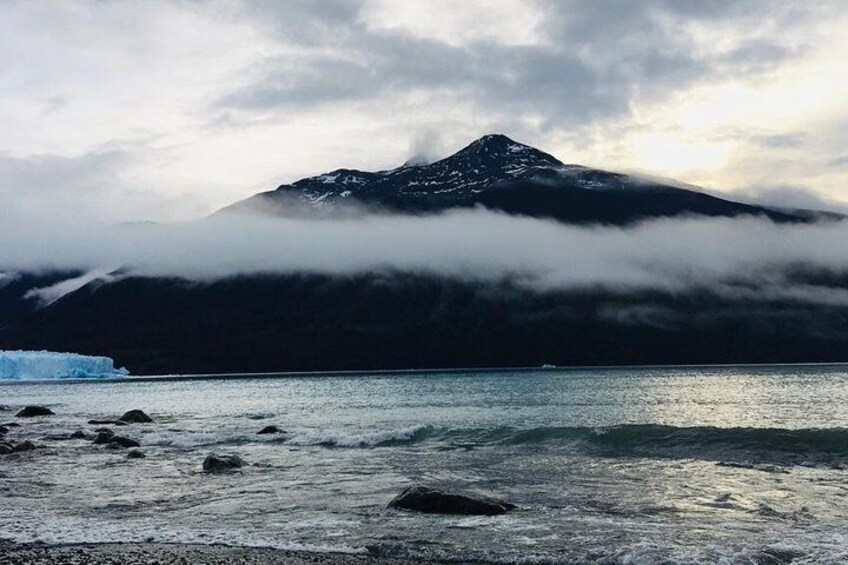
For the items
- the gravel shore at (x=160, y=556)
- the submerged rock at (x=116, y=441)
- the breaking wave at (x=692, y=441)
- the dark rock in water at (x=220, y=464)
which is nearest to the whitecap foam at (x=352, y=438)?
the breaking wave at (x=692, y=441)

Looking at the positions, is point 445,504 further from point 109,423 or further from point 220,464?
point 109,423

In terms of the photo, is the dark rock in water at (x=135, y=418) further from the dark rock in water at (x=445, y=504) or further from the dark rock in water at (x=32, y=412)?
the dark rock in water at (x=445, y=504)

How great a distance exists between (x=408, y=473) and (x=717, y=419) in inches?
Answer: 1708

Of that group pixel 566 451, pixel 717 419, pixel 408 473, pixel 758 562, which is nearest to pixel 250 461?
pixel 408 473

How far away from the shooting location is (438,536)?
20.0m

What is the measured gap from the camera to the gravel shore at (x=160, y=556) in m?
17.6

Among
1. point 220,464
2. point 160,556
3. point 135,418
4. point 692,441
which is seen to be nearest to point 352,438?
point 220,464

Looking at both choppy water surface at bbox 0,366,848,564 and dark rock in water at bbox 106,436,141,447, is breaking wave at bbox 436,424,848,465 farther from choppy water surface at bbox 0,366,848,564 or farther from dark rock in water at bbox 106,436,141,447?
dark rock in water at bbox 106,436,141,447

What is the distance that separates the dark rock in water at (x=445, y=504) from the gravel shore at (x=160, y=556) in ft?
17.4

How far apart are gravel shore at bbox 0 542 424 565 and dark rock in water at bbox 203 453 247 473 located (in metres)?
13.7

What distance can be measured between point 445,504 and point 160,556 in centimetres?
875

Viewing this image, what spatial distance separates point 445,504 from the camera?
23125 mm

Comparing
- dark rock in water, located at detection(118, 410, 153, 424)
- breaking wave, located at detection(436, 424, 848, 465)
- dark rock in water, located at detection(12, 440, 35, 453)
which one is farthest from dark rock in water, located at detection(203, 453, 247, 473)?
dark rock in water, located at detection(118, 410, 153, 424)

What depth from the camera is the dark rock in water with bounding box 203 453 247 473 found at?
33.4 m
